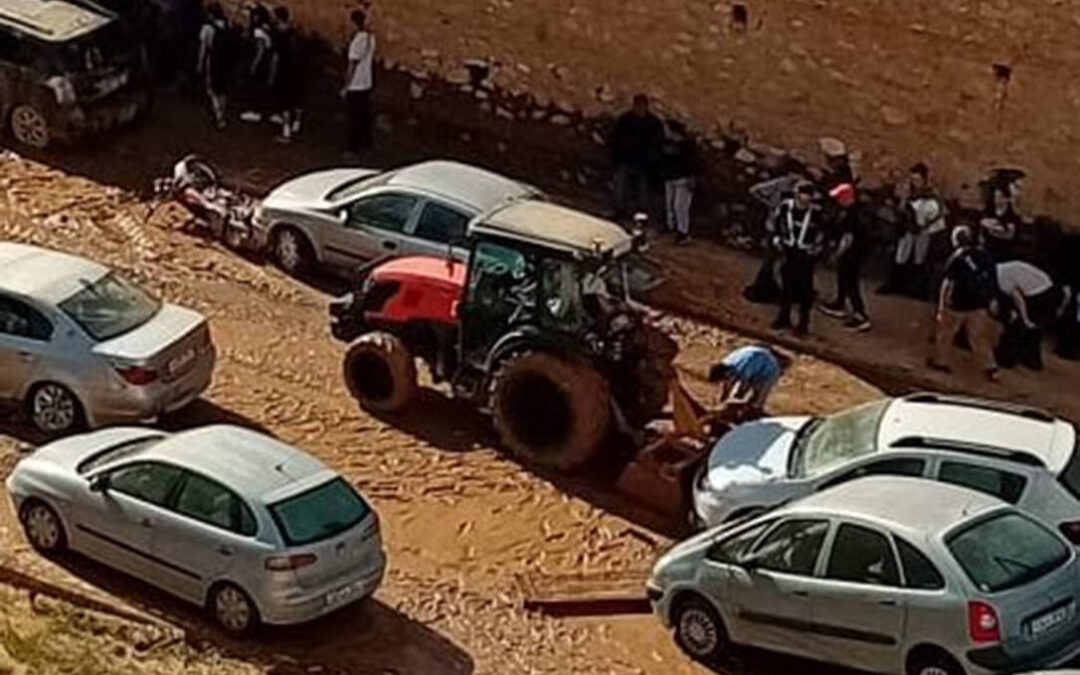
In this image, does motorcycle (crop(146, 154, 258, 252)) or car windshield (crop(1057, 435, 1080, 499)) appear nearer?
car windshield (crop(1057, 435, 1080, 499))

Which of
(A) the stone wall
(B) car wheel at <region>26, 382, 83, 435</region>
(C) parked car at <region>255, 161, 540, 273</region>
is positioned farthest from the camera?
(A) the stone wall

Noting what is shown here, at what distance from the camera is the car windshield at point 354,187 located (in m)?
23.8

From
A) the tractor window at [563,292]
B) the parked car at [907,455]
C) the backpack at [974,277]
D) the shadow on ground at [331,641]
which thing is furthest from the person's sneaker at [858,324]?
the shadow on ground at [331,641]

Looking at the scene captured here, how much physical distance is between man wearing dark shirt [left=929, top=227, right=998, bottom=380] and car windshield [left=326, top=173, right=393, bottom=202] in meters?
5.19

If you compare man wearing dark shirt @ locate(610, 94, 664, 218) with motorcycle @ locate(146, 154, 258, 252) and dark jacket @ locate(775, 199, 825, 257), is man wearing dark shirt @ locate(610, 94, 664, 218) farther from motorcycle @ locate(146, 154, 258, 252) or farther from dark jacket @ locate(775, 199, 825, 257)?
motorcycle @ locate(146, 154, 258, 252)

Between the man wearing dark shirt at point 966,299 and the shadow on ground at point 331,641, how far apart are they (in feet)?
20.7

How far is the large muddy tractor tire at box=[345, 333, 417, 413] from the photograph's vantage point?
21344 mm

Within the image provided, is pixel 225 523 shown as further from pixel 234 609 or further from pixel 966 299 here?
pixel 966 299

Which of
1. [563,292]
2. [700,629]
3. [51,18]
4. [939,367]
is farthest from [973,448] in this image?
[51,18]

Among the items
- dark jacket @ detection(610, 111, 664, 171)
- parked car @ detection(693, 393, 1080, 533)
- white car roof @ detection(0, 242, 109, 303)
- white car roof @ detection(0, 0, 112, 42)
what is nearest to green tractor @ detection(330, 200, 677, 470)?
parked car @ detection(693, 393, 1080, 533)

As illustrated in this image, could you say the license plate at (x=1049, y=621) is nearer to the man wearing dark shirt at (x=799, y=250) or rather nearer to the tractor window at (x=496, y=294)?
the tractor window at (x=496, y=294)

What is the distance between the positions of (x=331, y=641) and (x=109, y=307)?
4.24 metres

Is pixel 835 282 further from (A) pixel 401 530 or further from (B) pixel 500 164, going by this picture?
(A) pixel 401 530

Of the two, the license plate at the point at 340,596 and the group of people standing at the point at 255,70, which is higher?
the group of people standing at the point at 255,70
